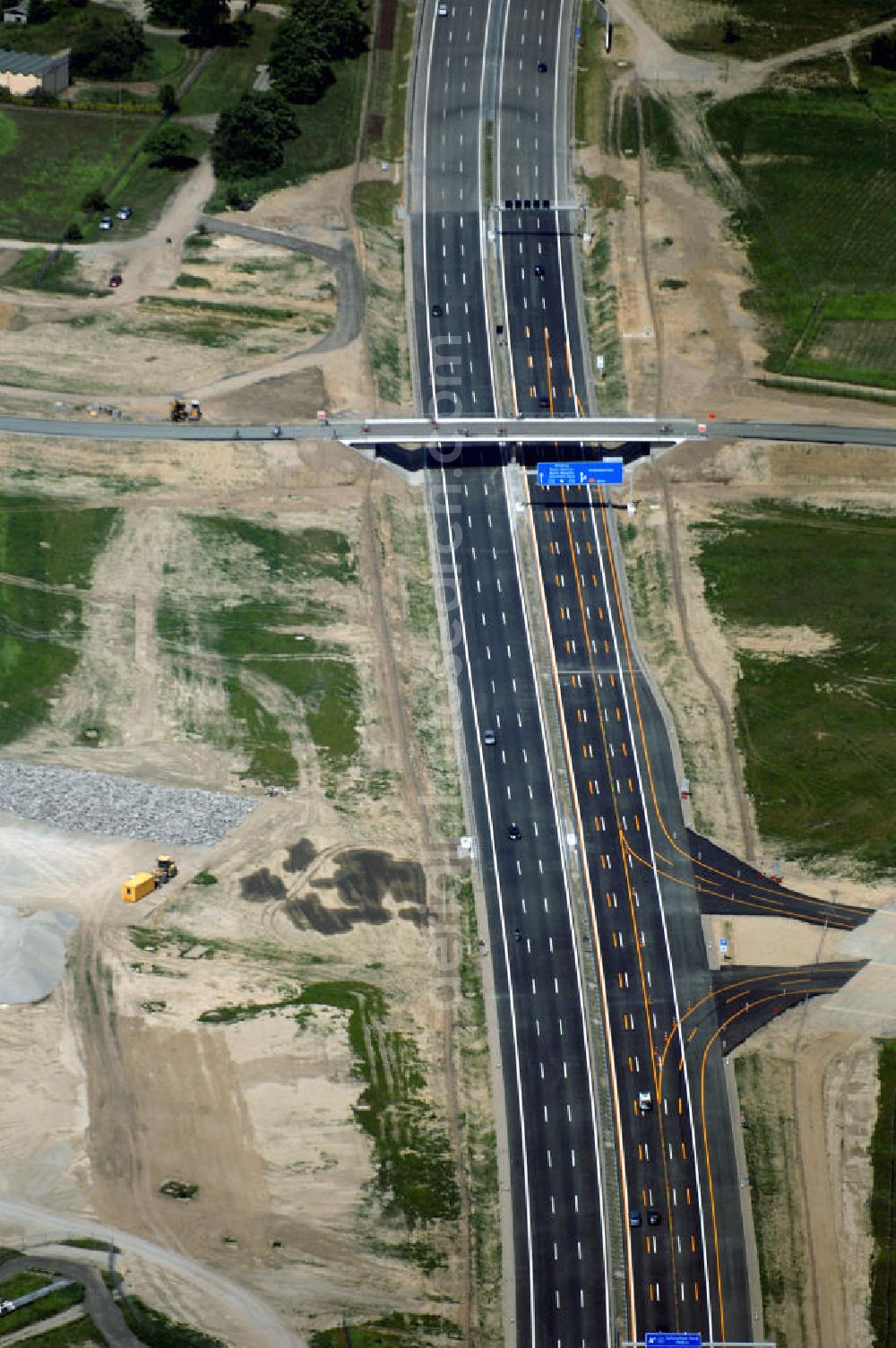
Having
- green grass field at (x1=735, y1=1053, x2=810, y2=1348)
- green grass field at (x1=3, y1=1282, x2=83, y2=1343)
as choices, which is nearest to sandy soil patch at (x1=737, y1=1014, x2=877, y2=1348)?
green grass field at (x1=735, y1=1053, x2=810, y2=1348)

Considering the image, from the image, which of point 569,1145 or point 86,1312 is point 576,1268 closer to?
→ point 569,1145

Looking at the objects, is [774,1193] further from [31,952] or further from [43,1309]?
[31,952]

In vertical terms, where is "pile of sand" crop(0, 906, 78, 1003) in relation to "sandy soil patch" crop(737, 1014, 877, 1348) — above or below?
above

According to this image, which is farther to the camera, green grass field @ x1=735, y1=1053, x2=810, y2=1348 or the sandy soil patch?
green grass field @ x1=735, y1=1053, x2=810, y2=1348

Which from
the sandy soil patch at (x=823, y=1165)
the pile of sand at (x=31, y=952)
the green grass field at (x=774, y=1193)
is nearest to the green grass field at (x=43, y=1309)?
the pile of sand at (x=31, y=952)

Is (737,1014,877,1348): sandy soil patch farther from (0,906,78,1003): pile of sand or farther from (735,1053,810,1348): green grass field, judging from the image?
(0,906,78,1003): pile of sand

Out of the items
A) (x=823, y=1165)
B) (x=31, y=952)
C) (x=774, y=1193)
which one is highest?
(x=31, y=952)

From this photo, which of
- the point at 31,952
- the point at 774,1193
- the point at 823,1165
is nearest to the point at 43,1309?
the point at 31,952

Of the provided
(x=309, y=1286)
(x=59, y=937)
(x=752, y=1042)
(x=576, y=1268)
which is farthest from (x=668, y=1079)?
(x=59, y=937)

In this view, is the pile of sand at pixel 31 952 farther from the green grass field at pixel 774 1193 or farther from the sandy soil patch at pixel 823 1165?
the sandy soil patch at pixel 823 1165

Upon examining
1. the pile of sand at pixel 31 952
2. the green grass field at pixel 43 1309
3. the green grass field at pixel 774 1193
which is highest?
the pile of sand at pixel 31 952

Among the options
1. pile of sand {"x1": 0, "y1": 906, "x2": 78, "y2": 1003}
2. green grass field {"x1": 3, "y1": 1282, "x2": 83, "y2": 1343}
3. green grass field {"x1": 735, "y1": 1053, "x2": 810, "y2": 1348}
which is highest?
pile of sand {"x1": 0, "y1": 906, "x2": 78, "y2": 1003}
